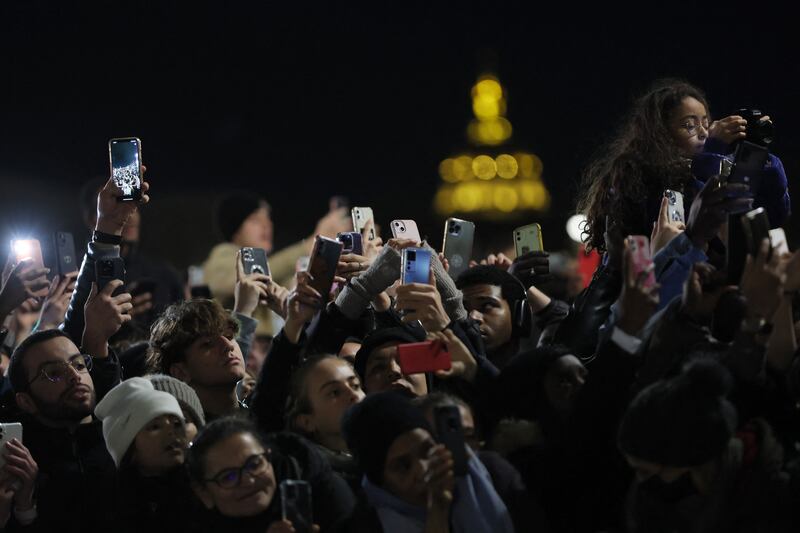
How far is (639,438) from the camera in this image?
12.8 feet

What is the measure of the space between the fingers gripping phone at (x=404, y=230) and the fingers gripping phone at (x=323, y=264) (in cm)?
61

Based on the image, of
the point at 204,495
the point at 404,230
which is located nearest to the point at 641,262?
the point at 204,495

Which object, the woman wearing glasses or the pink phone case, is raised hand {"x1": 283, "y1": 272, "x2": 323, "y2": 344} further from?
the pink phone case

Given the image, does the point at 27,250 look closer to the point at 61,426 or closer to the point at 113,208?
the point at 113,208

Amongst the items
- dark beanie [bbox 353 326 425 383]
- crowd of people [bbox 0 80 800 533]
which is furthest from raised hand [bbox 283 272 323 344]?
dark beanie [bbox 353 326 425 383]

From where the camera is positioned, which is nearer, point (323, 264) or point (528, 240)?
point (323, 264)

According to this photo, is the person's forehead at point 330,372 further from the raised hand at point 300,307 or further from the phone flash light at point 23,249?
the phone flash light at point 23,249

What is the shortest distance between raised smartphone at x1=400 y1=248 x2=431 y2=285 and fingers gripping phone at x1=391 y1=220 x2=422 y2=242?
83 cm

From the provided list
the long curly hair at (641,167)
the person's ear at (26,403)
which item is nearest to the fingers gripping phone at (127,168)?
the person's ear at (26,403)

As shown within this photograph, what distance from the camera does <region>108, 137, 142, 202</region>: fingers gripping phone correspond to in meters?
5.84

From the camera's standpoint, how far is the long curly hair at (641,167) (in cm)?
552

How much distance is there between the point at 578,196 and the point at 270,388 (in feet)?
5.59

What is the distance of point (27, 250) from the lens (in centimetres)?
672

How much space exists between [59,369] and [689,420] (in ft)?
8.52
